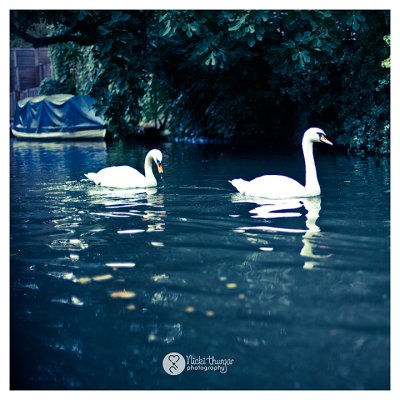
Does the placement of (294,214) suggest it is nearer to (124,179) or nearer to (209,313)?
(124,179)

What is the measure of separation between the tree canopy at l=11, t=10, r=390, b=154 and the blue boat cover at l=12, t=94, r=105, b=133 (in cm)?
220

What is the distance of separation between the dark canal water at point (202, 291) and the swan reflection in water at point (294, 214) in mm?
25

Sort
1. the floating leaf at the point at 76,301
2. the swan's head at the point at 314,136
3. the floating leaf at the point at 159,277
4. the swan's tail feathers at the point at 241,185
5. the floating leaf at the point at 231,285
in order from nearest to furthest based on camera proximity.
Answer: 1. the floating leaf at the point at 76,301
2. the floating leaf at the point at 231,285
3. the floating leaf at the point at 159,277
4. the swan's tail feathers at the point at 241,185
5. the swan's head at the point at 314,136

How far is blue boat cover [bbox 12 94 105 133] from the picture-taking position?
29312 mm

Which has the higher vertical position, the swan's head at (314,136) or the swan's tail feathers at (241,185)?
the swan's head at (314,136)

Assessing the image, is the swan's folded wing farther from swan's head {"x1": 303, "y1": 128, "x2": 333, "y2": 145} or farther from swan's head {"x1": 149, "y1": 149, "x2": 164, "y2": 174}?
swan's head {"x1": 303, "y1": 128, "x2": 333, "y2": 145}

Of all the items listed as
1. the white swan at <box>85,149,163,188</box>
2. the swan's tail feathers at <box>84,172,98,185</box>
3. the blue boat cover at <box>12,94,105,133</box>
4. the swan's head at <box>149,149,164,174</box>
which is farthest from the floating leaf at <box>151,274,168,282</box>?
the blue boat cover at <box>12,94,105,133</box>

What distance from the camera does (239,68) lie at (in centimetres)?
2234

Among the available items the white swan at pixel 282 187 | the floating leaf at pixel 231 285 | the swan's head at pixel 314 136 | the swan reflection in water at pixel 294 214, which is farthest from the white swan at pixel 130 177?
the floating leaf at pixel 231 285

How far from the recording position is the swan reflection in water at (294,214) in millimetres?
6477

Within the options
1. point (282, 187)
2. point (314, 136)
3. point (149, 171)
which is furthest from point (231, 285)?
point (149, 171)

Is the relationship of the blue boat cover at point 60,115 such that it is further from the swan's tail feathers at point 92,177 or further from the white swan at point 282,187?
the white swan at point 282,187

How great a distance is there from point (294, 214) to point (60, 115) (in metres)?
22.6

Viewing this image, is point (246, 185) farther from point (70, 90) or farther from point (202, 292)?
point (70, 90)
